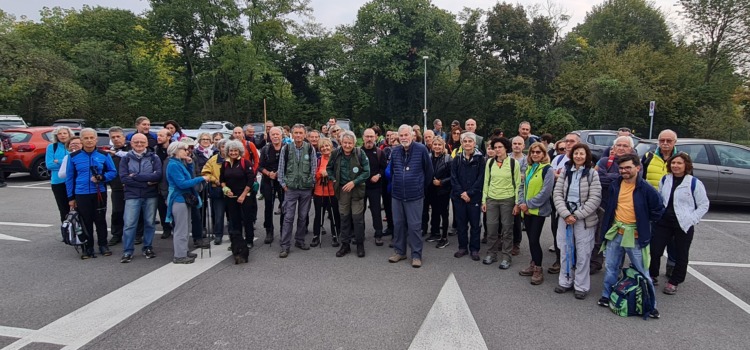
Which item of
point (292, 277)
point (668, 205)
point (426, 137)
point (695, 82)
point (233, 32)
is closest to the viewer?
point (668, 205)

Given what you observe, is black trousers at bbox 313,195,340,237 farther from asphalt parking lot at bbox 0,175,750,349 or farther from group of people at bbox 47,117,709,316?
asphalt parking lot at bbox 0,175,750,349

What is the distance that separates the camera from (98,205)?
5.91 meters

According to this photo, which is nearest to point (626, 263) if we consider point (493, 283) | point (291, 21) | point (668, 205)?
point (668, 205)

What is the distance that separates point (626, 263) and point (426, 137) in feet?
12.6

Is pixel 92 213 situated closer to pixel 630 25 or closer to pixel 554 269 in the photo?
pixel 554 269

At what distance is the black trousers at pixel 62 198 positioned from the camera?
6156 mm

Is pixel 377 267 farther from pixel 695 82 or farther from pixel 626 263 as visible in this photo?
pixel 695 82

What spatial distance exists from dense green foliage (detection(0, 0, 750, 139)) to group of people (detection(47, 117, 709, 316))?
21.0 m

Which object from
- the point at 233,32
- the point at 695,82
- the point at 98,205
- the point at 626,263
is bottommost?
the point at 626,263

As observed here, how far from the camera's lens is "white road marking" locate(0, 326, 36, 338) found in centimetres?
381

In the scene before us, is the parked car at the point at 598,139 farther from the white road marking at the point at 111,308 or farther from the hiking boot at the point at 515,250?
the white road marking at the point at 111,308

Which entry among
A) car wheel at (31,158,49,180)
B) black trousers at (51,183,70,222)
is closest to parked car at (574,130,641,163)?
black trousers at (51,183,70,222)

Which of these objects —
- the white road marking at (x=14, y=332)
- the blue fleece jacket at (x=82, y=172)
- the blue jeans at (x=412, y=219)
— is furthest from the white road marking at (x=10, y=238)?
the blue jeans at (x=412, y=219)

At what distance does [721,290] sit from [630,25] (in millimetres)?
39451
